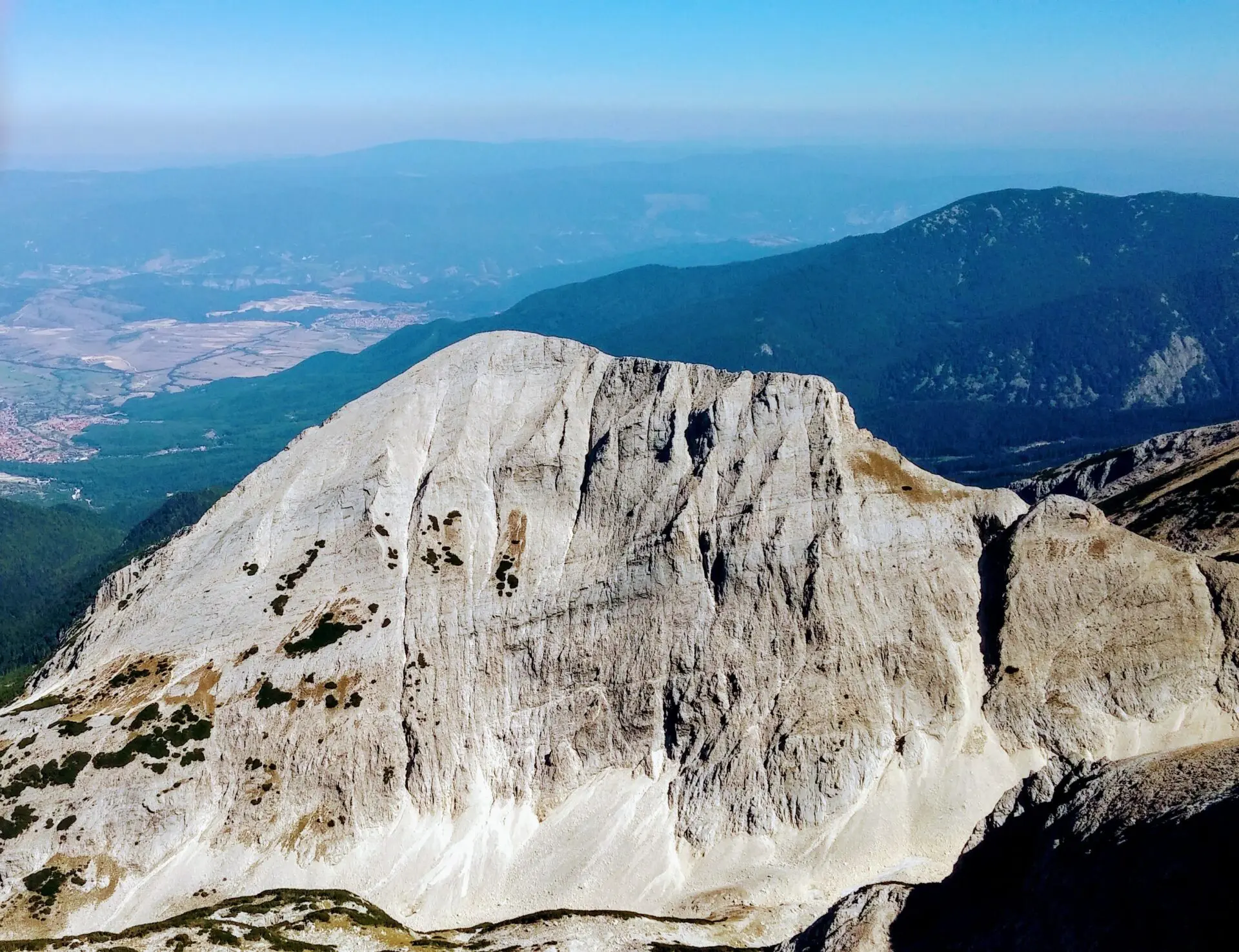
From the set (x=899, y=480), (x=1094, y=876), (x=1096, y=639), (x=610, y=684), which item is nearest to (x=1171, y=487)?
(x=1096, y=639)

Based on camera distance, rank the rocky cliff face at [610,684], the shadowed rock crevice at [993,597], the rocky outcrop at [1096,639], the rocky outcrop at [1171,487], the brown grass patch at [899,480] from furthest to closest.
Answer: the rocky outcrop at [1171,487] < the brown grass patch at [899,480] < the shadowed rock crevice at [993,597] < the rocky cliff face at [610,684] < the rocky outcrop at [1096,639]

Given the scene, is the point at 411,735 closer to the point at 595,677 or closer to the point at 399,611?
the point at 399,611

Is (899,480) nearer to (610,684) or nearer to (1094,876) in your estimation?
(610,684)

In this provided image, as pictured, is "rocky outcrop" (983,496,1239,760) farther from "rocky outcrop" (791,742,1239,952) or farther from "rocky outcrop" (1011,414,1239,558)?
"rocky outcrop" (791,742,1239,952)

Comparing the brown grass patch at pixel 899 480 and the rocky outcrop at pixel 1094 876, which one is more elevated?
the brown grass patch at pixel 899 480

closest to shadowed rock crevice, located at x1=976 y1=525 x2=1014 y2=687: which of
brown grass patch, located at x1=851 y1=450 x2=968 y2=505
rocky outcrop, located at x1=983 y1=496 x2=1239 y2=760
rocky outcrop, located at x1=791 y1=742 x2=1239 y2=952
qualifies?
rocky outcrop, located at x1=983 y1=496 x2=1239 y2=760

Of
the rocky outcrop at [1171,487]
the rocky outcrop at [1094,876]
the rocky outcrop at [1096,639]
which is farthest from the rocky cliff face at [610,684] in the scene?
the rocky outcrop at [1094,876]

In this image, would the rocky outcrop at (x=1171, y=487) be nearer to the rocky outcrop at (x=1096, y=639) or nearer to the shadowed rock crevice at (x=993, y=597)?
the rocky outcrop at (x=1096, y=639)
